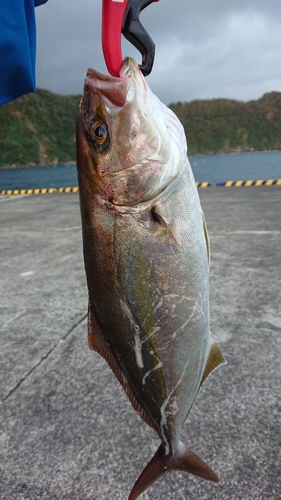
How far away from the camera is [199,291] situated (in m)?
1.48

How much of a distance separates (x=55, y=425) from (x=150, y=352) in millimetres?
1392

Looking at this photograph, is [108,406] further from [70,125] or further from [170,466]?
[70,125]

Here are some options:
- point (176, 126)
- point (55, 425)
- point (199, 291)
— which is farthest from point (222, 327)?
point (176, 126)

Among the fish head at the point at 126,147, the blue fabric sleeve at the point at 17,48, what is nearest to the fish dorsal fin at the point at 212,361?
the fish head at the point at 126,147

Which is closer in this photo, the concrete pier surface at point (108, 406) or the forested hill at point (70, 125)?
the concrete pier surface at point (108, 406)

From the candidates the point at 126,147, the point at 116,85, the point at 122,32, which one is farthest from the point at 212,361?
the point at 122,32

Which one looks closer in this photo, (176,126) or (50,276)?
(176,126)

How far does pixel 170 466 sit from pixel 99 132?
1259mm

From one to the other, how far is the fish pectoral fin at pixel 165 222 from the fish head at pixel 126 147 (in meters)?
0.05

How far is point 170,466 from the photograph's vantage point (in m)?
1.60

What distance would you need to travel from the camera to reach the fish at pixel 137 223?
1.36 metres

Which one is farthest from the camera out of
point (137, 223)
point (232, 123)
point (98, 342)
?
point (232, 123)

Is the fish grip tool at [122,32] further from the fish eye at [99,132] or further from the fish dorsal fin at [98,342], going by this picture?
the fish dorsal fin at [98,342]

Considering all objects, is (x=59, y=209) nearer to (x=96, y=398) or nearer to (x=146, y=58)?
(x=96, y=398)
